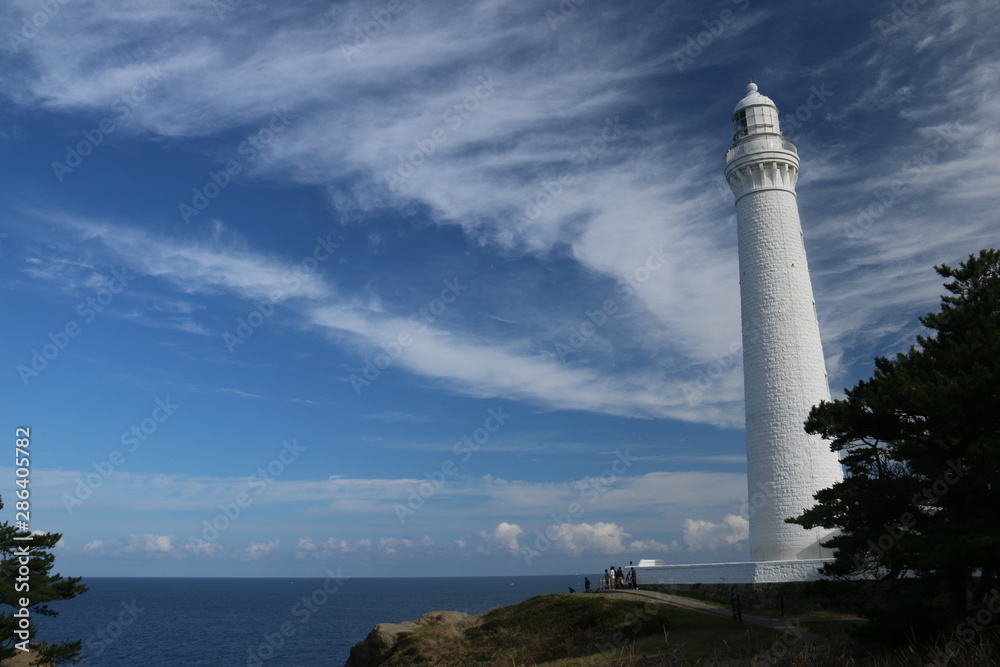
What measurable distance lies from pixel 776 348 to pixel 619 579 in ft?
44.6

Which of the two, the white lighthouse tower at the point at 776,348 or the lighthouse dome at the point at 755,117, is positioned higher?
the lighthouse dome at the point at 755,117

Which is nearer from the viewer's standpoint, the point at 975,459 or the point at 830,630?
the point at 975,459

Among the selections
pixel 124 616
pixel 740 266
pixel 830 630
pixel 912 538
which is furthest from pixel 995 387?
pixel 124 616

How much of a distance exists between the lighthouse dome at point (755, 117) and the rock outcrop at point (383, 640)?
2826cm

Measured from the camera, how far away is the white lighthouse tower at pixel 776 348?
31.0m

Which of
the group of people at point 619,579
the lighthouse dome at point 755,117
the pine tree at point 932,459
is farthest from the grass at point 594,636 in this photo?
the lighthouse dome at point 755,117

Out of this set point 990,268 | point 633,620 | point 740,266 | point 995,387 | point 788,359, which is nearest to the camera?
point 995,387

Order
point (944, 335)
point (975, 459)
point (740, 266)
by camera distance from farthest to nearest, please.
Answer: point (740, 266), point (944, 335), point (975, 459)

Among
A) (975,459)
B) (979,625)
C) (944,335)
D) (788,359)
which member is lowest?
(979,625)

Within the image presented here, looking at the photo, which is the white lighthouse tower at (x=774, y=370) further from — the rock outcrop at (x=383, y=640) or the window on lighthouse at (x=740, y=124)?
the rock outcrop at (x=383, y=640)

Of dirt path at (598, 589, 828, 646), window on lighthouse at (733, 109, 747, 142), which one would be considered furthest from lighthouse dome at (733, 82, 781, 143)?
dirt path at (598, 589, 828, 646)

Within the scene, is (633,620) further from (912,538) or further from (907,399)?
(907,399)

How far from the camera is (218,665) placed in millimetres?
55875

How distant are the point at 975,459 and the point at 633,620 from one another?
12.9 meters
